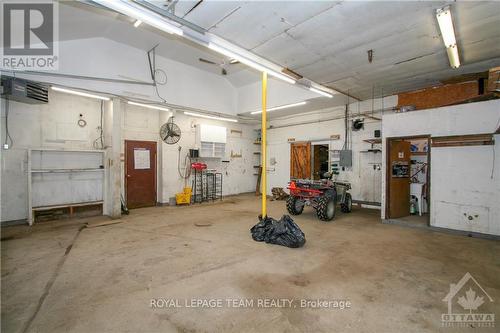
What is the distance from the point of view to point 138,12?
3098 mm

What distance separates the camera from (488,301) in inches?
97.3

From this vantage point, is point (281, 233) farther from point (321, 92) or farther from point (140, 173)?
point (140, 173)

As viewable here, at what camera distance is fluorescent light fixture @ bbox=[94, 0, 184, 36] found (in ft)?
9.60

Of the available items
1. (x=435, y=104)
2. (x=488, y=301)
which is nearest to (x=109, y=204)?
(x=488, y=301)

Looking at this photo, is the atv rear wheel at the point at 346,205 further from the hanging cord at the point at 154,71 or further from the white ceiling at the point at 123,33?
the hanging cord at the point at 154,71

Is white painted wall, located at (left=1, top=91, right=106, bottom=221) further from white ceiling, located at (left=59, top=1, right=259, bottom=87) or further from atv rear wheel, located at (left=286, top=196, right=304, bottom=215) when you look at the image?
atv rear wheel, located at (left=286, top=196, right=304, bottom=215)

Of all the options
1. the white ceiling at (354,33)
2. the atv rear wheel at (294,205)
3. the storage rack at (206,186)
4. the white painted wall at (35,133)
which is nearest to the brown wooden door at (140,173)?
the white painted wall at (35,133)

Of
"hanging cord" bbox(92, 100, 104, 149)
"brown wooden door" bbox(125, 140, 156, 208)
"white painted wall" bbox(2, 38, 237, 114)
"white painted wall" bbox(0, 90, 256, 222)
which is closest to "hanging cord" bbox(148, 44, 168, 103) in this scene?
"white painted wall" bbox(2, 38, 237, 114)

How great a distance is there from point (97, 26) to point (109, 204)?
4.44 metres

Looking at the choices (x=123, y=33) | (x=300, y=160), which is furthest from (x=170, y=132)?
(x=300, y=160)

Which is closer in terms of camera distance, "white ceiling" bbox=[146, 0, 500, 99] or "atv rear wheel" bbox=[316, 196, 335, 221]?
"white ceiling" bbox=[146, 0, 500, 99]

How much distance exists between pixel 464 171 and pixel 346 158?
3.41m

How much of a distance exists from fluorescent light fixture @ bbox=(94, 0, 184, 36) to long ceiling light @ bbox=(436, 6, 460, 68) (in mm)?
3816

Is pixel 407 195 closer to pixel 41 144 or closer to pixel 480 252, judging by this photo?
pixel 480 252
